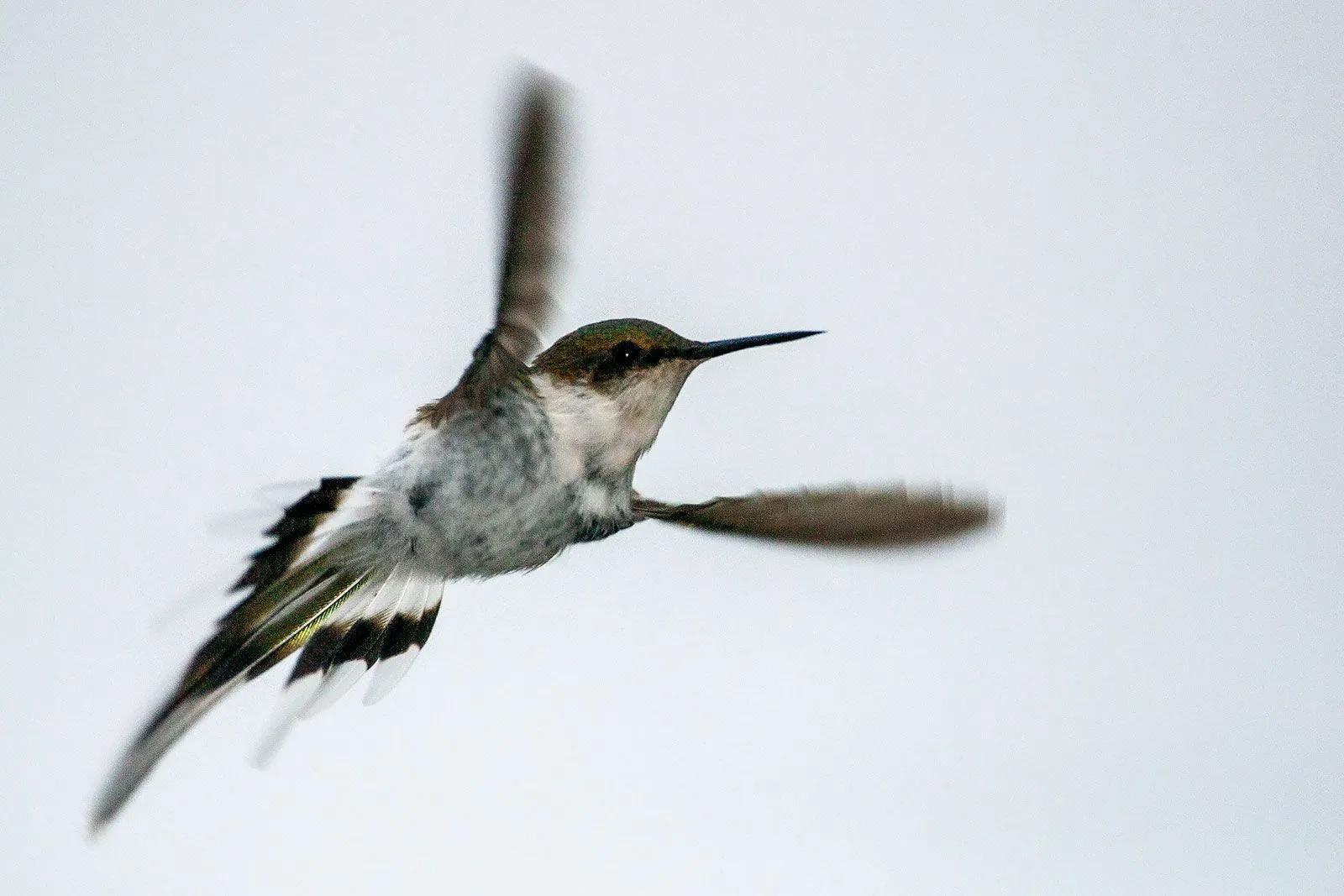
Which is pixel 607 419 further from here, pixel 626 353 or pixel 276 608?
pixel 276 608

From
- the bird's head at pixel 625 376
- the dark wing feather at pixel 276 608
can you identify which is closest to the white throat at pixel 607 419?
the bird's head at pixel 625 376

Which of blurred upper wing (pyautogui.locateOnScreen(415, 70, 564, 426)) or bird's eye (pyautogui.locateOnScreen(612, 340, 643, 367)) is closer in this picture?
blurred upper wing (pyautogui.locateOnScreen(415, 70, 564, 426))

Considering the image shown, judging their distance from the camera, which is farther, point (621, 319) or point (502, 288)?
point (621, 319)

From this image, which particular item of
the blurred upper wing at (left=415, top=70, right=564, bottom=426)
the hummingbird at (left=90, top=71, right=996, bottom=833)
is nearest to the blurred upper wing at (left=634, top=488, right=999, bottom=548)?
the hummingbird at (left=90, top=71, right=996, bottom=833)

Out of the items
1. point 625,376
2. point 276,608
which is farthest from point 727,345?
point 276,608

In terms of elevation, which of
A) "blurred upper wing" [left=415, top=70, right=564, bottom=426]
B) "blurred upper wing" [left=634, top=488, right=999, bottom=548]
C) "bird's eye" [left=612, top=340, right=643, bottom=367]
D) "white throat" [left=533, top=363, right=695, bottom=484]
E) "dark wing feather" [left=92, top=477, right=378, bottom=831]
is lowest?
"dark wing feather" [left=92, top=477, right=378, bottom=831]

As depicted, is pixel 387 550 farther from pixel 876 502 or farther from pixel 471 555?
pixel 876 502

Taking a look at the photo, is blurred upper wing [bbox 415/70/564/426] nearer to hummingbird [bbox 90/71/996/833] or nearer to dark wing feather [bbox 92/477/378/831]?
hummingbird [bbox 90/71/996/833]

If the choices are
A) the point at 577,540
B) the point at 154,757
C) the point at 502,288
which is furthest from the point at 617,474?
the point at 154,757
